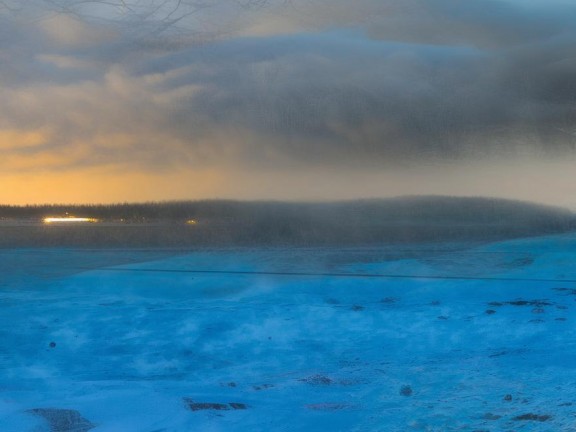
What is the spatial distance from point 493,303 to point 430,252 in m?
0.87

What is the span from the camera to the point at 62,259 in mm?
6141

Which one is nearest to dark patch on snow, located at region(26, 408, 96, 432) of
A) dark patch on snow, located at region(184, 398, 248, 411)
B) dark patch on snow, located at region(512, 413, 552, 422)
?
dark patch on snow, located at region(184, 398, 248, 411)

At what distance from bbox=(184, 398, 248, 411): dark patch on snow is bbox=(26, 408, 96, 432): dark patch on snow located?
485 mm

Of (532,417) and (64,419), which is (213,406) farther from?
(532,417)

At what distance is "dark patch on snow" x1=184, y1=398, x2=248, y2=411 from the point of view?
10.2ft

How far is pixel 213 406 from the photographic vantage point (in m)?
3.13

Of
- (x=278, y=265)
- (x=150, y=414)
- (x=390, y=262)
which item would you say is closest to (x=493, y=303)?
(x=390, y=262)

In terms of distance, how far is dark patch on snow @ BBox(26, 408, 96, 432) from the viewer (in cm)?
287

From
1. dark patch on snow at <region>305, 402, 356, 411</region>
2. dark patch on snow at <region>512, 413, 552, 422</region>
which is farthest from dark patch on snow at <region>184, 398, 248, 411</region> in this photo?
dark patch on snow at <region>512, 413, 552, 422</region>

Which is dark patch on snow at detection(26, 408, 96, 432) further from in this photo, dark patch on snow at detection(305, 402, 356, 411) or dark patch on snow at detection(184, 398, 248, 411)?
dark patch on snow at detection(305, 402, 356, 411)

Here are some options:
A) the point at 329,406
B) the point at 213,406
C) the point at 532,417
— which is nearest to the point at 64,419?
the point at 213,406

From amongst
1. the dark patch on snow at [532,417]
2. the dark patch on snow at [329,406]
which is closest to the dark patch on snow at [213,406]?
the dark patch on snow at [329,406]

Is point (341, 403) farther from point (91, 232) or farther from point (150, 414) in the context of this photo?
point (91, 232)

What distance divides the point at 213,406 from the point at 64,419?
70cm
